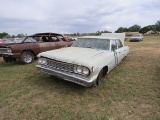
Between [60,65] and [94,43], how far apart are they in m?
1.83

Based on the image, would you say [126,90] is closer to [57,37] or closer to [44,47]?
[44,47]

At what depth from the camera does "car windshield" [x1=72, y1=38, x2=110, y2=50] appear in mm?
4938

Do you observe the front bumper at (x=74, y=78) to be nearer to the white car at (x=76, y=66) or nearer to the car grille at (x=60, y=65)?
the white car at (x=76, y=66)

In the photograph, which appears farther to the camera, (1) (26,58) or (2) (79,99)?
(1) (26,58)

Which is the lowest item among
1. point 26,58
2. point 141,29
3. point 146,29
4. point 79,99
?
point 79,99

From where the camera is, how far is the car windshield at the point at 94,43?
4.94 m

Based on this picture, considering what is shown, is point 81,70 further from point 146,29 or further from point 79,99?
point 146,29

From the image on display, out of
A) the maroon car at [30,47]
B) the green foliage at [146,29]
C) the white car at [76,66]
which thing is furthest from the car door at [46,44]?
the green foliage at [146,29]

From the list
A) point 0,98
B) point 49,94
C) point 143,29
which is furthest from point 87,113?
point 143,29

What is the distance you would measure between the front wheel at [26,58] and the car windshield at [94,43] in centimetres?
301

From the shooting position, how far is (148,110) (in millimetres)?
3066

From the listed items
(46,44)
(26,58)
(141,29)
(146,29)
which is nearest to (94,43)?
(46,44)

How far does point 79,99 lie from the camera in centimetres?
350

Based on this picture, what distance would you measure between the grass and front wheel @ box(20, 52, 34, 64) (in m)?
1.94
